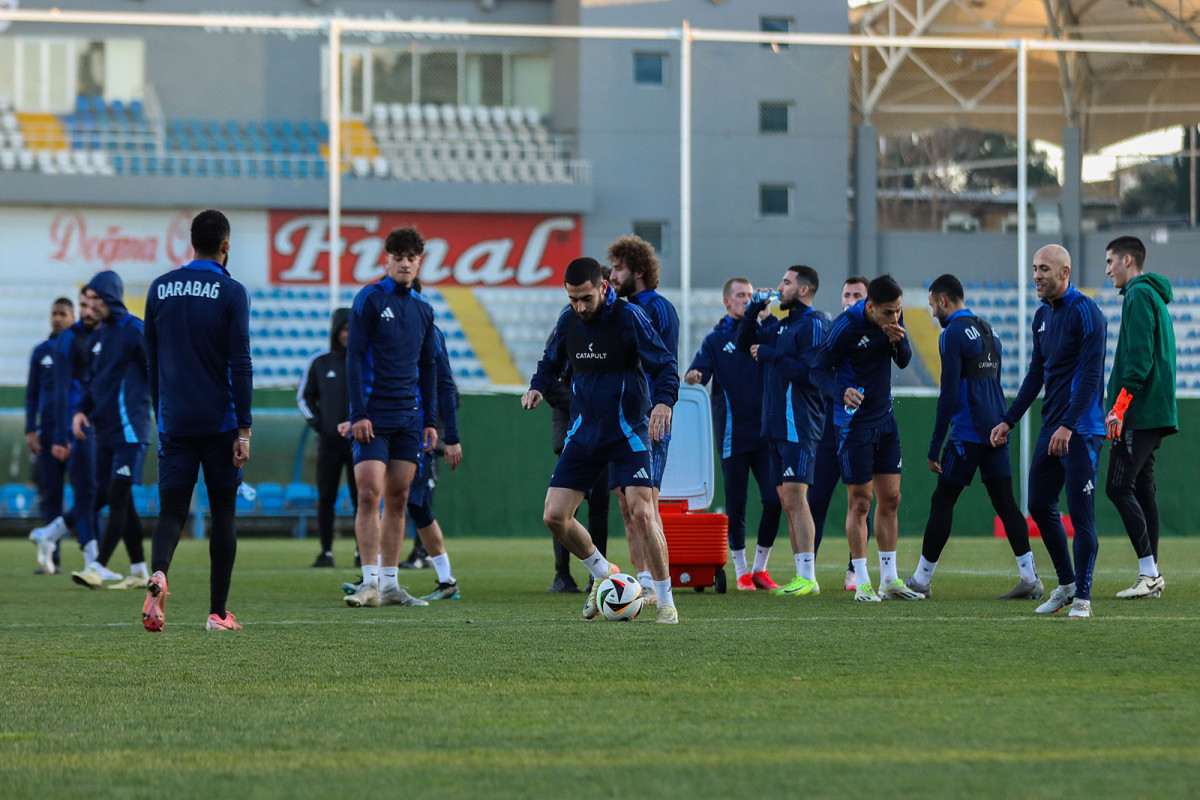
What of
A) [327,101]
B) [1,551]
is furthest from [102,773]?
[327,101]

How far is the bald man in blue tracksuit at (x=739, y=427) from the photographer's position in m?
9.82

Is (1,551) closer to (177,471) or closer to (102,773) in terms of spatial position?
(177,471)

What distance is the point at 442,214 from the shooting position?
2917 centimetres

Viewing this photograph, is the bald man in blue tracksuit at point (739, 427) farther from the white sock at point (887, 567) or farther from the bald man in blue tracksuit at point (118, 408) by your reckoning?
the bald man in blue tracksuit at point (118, 408)

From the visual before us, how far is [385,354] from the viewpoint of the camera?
8422 millimetres

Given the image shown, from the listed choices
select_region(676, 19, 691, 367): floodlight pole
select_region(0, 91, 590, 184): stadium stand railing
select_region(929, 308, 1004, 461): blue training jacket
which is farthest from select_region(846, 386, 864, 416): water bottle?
select_region(0, 91, 590, 184): stadium stand railing

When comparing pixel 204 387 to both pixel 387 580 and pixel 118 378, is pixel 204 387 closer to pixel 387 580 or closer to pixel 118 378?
pixel 387 580

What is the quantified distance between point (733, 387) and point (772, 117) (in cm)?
1681

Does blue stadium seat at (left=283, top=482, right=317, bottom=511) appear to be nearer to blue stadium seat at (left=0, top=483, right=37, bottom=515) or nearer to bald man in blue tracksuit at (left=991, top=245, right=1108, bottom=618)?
blue stadium seat at (left=0, top=483, right=37, bottom=515)

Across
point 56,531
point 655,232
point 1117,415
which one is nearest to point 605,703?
point 1117,415

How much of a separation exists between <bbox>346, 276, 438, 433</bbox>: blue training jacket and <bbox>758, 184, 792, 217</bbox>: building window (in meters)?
17.5

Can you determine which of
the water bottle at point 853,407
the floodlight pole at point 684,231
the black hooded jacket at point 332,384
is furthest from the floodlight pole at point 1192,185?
the water bottle at point 853,407

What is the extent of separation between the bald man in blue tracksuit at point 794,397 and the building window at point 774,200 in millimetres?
16216

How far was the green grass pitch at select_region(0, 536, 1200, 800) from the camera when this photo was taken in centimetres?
358
